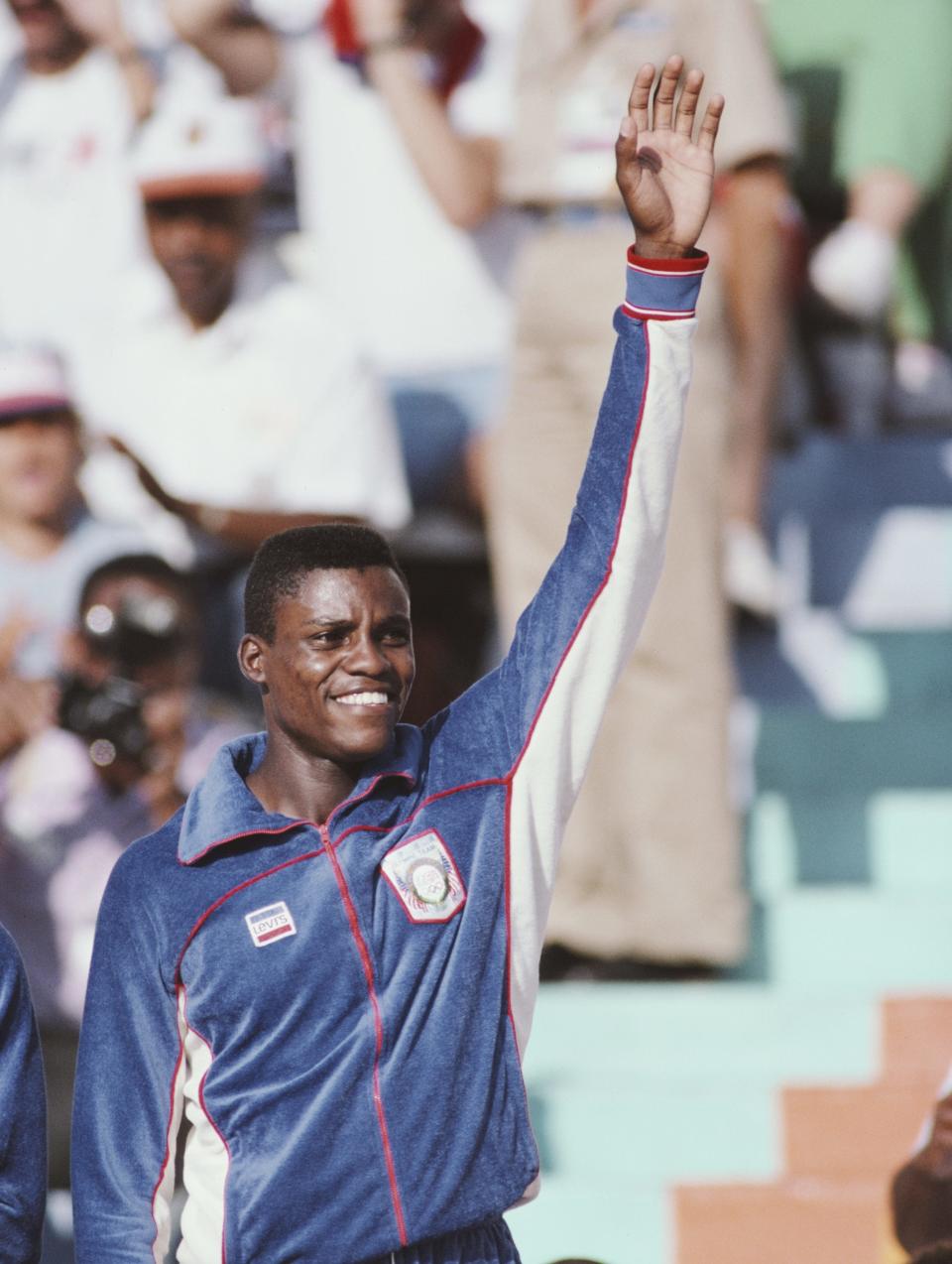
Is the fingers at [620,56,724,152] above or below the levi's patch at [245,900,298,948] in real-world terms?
above

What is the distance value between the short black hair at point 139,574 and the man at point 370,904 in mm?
2134

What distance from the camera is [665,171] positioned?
2.44 metres

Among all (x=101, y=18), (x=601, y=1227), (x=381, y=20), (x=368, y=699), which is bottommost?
(x=601, y=1227)

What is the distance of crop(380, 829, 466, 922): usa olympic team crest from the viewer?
2.38m

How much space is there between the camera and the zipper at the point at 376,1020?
2279 mm

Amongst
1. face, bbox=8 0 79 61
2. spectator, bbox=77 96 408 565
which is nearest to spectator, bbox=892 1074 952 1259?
spectator, bbox=77 96 408 565

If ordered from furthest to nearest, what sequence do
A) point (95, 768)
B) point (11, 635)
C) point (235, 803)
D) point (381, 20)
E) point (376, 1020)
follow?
point (381, 20) < point (11, 635) < point (95, 768) < point (235, 803) < point (376, 1020)

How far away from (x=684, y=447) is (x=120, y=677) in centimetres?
128

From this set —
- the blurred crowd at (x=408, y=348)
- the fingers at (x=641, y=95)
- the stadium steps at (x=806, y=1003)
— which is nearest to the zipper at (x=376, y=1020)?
the fingers at (x=641, y=95)

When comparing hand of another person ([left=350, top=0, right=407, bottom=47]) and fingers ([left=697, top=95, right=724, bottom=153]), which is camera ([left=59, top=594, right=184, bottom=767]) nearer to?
hand of another person ([left=350, top=0, right=407, bottom=47])

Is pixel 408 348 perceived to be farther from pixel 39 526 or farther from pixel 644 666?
pixel 644 666

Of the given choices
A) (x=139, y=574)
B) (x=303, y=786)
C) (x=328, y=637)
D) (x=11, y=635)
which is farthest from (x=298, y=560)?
(x=11, y=635)

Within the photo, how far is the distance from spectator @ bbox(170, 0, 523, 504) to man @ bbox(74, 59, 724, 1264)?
2.85 metres

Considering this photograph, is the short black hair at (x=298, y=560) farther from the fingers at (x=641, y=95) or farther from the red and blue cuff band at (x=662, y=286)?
the fingers at (x=641, y=95)
